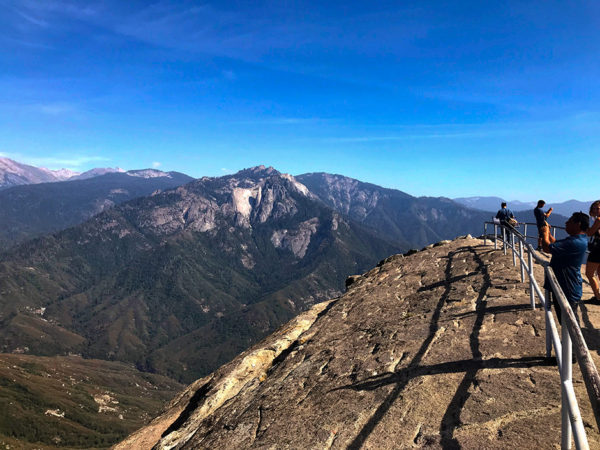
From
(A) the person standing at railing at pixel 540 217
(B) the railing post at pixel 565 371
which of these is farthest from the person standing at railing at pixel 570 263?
(A) the person standing at railing at pixel 540 217

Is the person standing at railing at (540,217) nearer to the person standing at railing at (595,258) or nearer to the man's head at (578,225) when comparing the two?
the person standing at railing at (595,258)

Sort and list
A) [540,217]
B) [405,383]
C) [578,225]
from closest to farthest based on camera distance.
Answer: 1. [405,383]
2. [578,225]
3. [540,217]

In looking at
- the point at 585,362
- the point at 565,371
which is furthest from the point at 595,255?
the point at 585,362

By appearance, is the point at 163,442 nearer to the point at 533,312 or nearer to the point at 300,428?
the point at 300,428

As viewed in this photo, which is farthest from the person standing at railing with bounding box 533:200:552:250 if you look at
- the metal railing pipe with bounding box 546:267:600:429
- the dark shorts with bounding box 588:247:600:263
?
the metal railing pipe with bounding box 546:267:600:429

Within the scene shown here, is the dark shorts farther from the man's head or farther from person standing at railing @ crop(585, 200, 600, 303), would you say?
the man's head

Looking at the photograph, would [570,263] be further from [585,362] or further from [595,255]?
[585,362]

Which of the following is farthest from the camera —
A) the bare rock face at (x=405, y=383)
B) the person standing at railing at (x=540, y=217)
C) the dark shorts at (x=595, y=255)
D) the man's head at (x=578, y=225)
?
the person standing at railing at (x=540, y=217)

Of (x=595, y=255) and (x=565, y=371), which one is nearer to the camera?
(x=565, y=371)

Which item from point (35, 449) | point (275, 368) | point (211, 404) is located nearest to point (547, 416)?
point (275, 368)

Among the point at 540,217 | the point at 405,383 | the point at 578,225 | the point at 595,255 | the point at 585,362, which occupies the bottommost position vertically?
the point at 405,383
